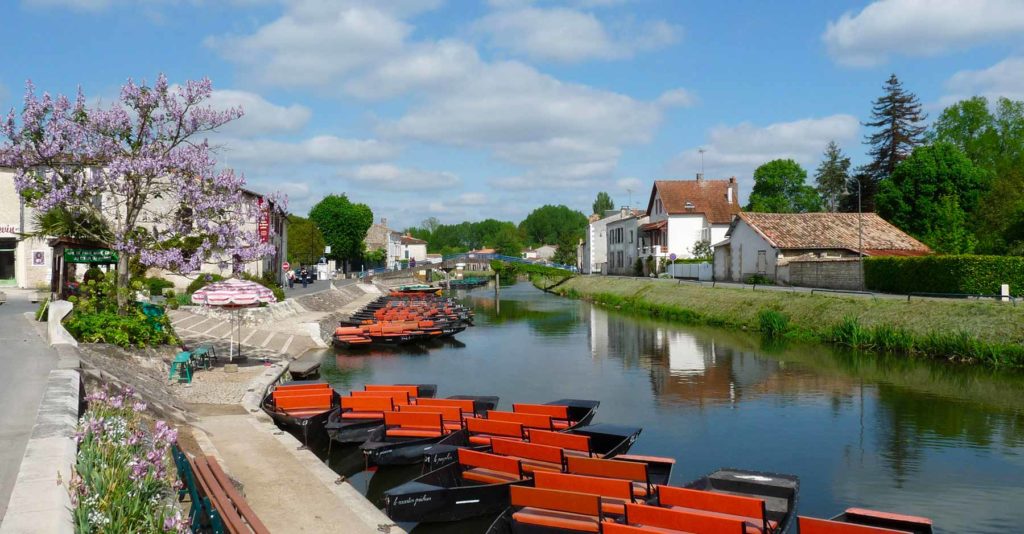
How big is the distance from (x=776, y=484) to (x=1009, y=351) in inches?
703

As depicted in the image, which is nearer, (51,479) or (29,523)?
(29,523)

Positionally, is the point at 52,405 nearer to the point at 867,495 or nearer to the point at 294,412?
the point at 294,412

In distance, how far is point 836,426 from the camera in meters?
17.2

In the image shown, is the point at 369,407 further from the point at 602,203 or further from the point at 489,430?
the point at 602,203

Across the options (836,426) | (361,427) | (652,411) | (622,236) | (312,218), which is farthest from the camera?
(312,218)

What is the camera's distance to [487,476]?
11008 mm

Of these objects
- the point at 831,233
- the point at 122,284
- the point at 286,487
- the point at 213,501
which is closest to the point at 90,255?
the point at 122,284

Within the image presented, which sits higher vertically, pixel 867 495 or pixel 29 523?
pixel 29 523

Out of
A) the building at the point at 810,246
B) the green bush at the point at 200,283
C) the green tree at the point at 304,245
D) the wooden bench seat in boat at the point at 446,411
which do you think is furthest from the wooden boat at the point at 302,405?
the green tree at the point at 304,245

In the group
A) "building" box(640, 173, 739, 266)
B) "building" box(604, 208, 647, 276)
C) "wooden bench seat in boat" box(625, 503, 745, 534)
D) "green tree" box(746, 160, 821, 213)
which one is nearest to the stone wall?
"building" box(640, 173, 739, 266)

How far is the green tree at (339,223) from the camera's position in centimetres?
9625

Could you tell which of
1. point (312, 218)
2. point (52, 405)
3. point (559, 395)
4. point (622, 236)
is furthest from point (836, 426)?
point (312, 218)

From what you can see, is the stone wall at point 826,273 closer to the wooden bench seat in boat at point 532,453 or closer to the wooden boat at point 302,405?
the wooden boat at point 302,405

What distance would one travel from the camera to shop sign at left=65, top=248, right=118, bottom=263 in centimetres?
2208
